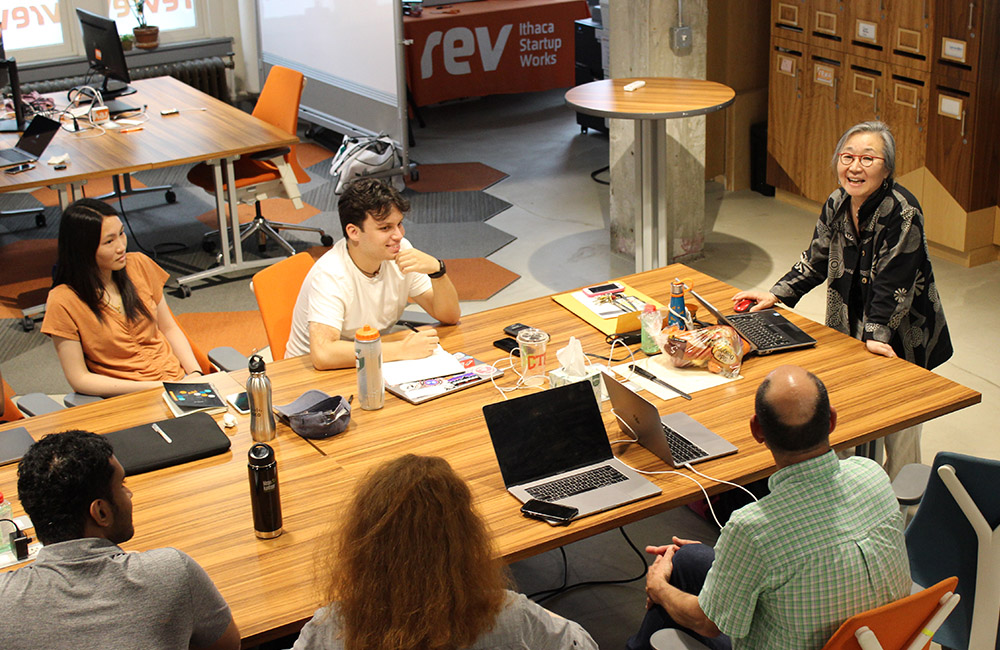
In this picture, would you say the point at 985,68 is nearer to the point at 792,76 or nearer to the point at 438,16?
the point at 792,76

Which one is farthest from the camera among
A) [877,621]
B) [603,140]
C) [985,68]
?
[603,140]

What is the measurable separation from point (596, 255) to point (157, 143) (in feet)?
9.03

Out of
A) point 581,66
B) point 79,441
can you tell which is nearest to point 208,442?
point 79,441

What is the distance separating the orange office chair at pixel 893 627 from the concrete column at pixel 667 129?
366cm

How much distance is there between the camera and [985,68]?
547 centimetres

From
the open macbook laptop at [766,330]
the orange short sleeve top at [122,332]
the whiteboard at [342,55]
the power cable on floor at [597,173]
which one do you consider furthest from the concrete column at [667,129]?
the orange short sleeve top at [122,332]

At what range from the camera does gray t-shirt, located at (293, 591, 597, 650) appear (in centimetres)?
191

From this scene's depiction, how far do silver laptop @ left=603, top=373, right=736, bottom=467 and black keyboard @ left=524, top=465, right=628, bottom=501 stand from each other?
148mm

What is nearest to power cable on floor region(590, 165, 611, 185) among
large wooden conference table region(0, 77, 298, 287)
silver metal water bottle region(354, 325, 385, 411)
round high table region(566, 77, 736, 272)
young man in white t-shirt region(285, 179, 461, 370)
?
round high table region(566, 77, 736, 272)

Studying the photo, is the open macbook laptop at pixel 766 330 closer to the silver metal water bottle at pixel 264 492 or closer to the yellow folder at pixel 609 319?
the yellow folder at pixel 609 319

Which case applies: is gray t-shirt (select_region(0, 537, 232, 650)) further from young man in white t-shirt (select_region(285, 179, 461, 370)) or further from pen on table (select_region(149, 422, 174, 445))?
young man in white t-shirt (select_region(285, 179, 461, 370))

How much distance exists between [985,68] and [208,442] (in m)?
4.59

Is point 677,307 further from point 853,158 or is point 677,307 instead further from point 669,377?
point 853,158

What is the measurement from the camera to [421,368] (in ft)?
10.9
